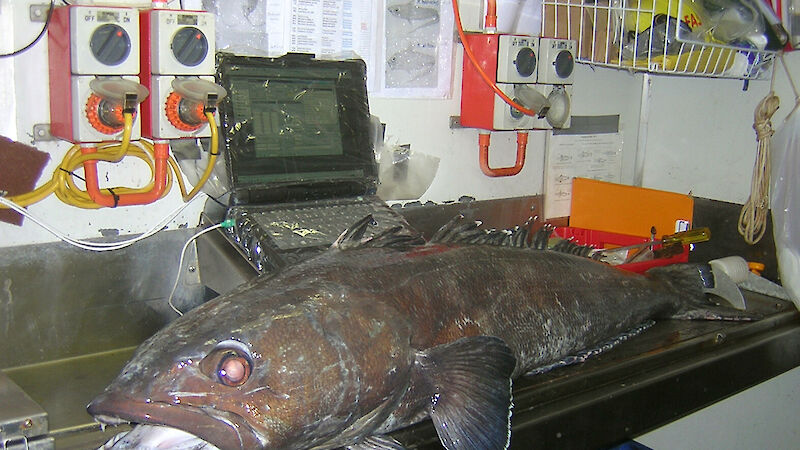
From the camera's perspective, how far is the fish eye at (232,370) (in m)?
0.92

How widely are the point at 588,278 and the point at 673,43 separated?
0.92 metres

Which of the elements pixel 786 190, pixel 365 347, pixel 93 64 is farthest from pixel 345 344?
pixel 786 190

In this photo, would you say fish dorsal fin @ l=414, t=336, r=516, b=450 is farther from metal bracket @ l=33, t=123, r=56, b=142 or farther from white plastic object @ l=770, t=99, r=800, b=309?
white plastic object @ l=770, t=99, r=800, b=309

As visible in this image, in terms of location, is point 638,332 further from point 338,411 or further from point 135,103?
point 135,103

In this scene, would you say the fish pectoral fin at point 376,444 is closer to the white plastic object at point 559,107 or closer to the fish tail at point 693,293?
the fish tail at point 693,293

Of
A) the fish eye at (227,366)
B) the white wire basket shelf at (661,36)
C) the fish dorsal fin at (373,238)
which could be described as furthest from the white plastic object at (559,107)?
the fish eye at (227,366)

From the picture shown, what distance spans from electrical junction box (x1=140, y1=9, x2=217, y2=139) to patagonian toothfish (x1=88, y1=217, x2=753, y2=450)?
1.58 feet

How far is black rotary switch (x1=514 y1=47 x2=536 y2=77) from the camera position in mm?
2012

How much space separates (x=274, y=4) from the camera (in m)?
1.80

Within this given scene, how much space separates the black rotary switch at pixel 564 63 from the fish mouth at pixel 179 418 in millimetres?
1508

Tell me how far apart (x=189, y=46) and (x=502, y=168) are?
1.12 m

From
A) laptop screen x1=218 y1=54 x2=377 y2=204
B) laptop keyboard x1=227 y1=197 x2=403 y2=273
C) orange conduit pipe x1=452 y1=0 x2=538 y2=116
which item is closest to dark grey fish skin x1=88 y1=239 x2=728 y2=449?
laptop keyboard x1=227 y1=197 x2=403 y2=273

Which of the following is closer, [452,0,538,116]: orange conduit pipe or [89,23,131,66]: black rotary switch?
[89,23,131,66]: black rotary switch

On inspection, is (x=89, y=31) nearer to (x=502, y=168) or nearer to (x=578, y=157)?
(x=502, y=168)
